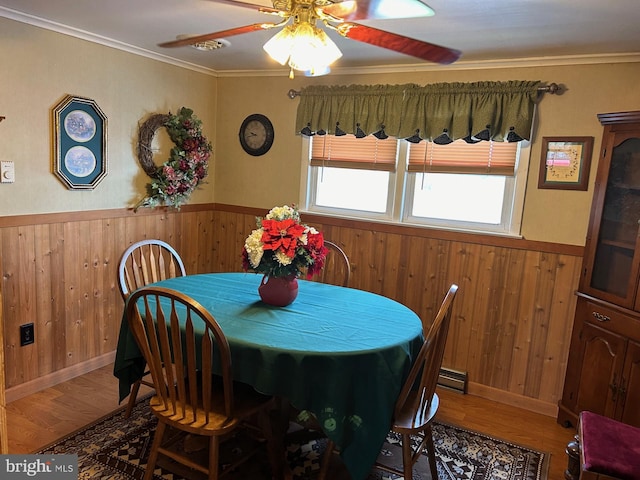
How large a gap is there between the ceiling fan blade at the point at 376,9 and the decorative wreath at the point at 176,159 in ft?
7.06

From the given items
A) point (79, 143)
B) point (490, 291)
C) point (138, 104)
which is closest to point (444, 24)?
point (490, 291)

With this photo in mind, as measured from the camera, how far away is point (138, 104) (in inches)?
130

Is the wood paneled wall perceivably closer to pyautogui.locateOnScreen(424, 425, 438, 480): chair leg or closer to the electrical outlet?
the electrical outlet

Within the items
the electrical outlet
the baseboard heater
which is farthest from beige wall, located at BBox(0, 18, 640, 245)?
the baseboard heater

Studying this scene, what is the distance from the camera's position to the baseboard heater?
3234 mm

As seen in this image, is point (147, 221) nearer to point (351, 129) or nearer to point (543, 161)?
point (351, 129)

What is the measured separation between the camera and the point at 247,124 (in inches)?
152

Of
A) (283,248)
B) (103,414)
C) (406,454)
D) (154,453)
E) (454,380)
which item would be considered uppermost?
(283,248)

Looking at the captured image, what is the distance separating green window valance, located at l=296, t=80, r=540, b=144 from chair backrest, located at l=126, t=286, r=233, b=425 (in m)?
1.90

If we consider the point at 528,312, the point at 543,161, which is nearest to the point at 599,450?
the point at 528,312

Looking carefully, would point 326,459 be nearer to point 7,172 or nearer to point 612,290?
point 612,290

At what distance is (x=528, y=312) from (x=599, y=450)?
1308mm

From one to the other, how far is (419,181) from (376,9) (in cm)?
190

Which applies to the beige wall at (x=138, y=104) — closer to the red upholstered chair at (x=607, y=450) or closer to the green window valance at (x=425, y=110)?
the green window valance at (x=425, y=110)
